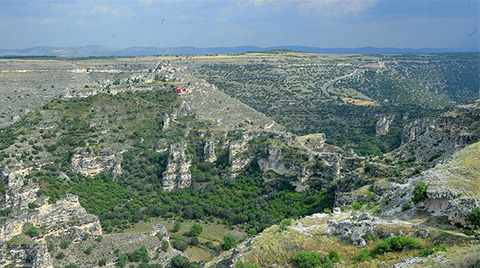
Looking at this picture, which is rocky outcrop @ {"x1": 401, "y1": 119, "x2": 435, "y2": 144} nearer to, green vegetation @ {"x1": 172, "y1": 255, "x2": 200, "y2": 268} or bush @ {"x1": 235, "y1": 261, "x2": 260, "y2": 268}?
green vegetation @ {"x1": 172, "y1": 255, "x2": 200, "y2": 268}

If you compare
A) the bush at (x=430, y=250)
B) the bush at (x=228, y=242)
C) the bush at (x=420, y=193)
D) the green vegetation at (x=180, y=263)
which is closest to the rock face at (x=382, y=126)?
the bush at (x=228, y=242)

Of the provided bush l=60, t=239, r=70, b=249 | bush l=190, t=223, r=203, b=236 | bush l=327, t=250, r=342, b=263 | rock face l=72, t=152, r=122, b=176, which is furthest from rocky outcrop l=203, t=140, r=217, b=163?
bush l=327, t=250, r=342, b=263

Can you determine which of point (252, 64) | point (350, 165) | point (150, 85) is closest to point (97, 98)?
point (150, 85)

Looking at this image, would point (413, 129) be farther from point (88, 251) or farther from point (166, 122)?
point (88, 251)

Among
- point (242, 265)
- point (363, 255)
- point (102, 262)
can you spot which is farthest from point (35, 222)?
point (363, 255)

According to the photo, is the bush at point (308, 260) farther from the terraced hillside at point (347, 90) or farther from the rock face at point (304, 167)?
the terraced hillside at point (347, 90)

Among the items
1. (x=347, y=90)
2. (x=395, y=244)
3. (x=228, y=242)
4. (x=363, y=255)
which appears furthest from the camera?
(x=347, y=90)
